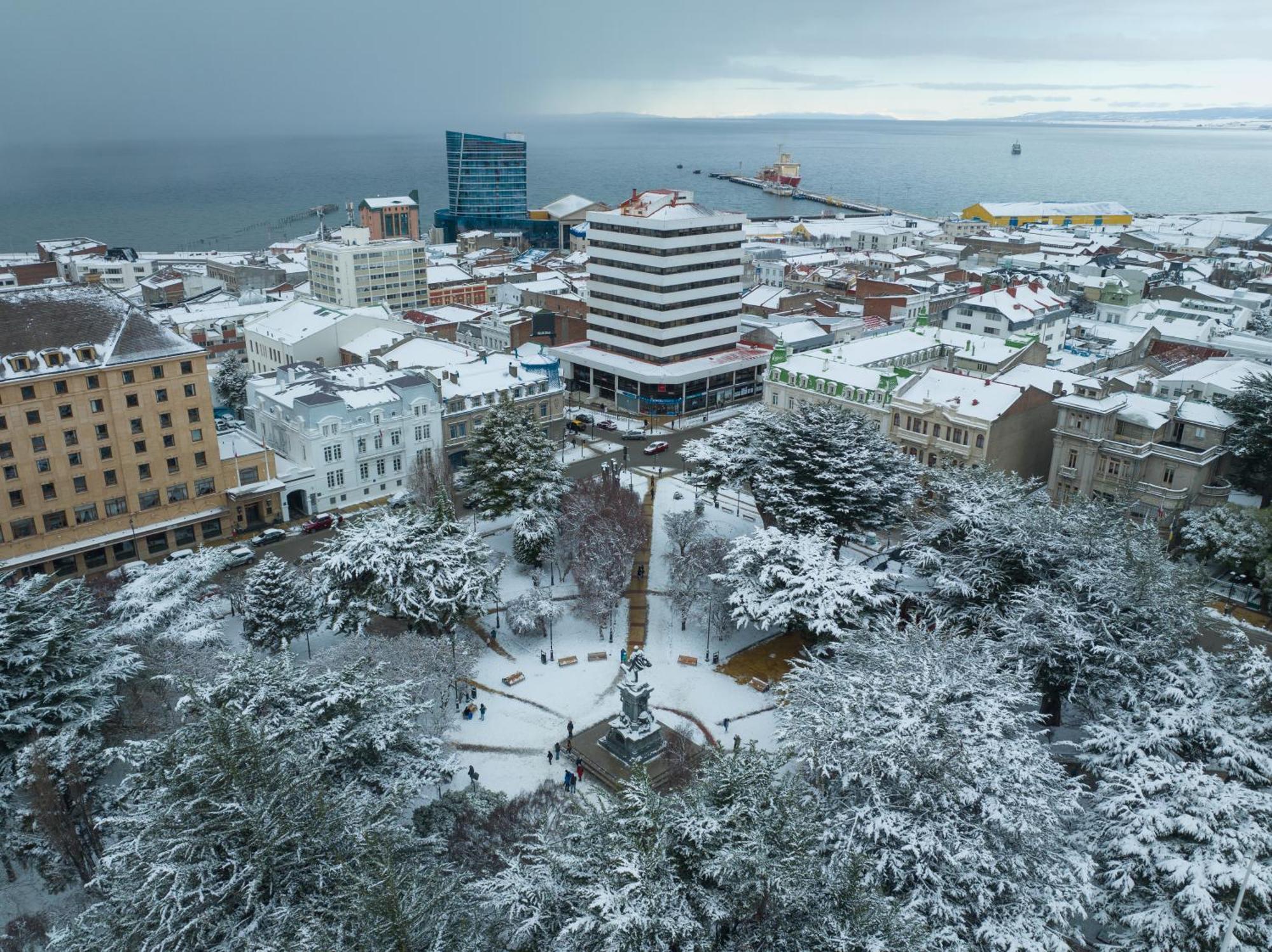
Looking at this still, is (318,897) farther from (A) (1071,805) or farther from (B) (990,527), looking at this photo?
(B) (990,527)

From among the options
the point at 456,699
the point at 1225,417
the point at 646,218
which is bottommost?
the point at 456,699

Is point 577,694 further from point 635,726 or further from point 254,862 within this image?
point 254,862

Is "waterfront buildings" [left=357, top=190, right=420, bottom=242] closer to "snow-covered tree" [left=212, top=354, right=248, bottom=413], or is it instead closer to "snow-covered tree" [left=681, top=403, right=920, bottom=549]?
"snow-covered tree" [left=212, top=354, right=248, bottom=413]

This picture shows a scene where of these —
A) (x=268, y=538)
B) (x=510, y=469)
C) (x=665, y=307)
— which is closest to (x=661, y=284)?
(x=665, y=307)

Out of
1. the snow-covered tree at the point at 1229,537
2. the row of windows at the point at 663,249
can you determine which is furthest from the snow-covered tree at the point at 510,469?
the snow-covered tree at the point at 1229,537

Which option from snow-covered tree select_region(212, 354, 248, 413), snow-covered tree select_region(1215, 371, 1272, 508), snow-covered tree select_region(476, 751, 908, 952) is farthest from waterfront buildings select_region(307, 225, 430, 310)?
snow-covered tree select_region(476, 751, 908, 952)

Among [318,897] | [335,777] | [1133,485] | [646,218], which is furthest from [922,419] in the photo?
[318,897]

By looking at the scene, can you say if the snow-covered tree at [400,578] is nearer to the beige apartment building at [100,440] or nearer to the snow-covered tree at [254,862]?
the snow-covered tree at [254,862]
